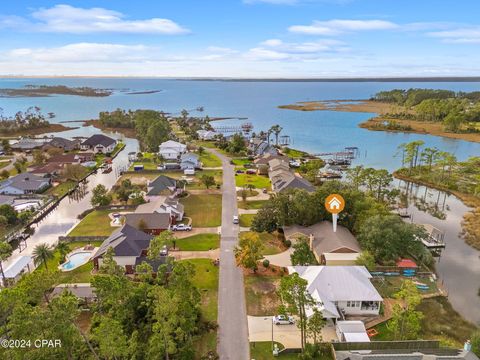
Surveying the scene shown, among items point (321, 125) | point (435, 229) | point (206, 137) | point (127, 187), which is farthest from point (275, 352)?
point (321, 125)

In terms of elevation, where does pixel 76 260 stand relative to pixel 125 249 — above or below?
below

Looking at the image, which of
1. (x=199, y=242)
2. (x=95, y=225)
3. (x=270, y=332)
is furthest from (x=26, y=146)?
(x=270, y=332)

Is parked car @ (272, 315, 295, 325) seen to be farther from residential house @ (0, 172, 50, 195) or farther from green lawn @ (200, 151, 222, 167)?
green lawn @ (200, 151, 222, 167)

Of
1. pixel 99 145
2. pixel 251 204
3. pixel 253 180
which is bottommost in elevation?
pixel 251 204

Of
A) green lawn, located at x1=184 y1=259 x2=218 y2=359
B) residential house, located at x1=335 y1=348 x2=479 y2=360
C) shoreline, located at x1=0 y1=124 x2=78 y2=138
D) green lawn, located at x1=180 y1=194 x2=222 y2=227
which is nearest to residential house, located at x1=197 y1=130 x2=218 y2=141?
green lawn, located at x1=180 y1=194 x2=222 y2=227

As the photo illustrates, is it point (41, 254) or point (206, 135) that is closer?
point (41, 254)

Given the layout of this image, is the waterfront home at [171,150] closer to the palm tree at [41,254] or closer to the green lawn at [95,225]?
the green lawn at [95,225]

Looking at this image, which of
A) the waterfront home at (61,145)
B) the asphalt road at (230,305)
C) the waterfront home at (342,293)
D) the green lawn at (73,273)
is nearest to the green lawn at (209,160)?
the asphalt road at (230,305)

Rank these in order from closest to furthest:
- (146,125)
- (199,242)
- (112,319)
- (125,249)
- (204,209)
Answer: (112,319), (125,249), (199,242), (204,209), (146,125)

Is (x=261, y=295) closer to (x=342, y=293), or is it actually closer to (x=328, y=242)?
(x=342, y=293)
